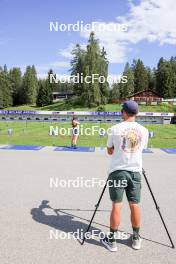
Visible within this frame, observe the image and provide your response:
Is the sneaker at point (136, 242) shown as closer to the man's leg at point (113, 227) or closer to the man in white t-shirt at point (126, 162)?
the man in white t-shirt at point (126, 162)

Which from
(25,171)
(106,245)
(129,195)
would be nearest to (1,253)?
(106,245)

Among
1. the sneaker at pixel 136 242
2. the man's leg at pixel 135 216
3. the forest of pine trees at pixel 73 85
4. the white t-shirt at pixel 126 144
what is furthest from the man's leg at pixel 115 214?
the forest of pine trees at pixel 73 85

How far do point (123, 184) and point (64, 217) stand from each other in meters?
1.87

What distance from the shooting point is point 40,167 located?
11.6m

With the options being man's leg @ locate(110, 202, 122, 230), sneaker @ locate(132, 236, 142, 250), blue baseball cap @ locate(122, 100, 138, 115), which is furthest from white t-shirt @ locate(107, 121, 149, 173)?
sneaker @ locate(132, 236, 142, 250)

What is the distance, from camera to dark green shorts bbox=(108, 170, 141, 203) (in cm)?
489

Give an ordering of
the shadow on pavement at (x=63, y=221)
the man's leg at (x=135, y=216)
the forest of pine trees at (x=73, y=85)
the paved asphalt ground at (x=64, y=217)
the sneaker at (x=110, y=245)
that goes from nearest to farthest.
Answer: the paved asphalt ground at (x=64, y=217), the sneaker at (x=110, y=245), the man's leg at (x=135, y=216), the shadow on pavement at (x=63, y=221), the forest of pine trees at (x=73, y=85)

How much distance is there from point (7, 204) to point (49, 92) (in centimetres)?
8647

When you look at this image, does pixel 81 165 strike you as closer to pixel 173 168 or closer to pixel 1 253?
pixel 173 168

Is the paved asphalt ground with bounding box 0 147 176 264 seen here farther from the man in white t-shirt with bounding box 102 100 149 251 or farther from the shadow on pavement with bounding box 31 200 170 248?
the man in white t-shirt with bounding box 102 100 149 251

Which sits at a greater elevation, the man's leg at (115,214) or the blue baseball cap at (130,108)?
the blue baseball cap at (130,108)

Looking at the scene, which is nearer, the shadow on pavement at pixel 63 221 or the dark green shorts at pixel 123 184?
the dark green shorts at pixel 123 184

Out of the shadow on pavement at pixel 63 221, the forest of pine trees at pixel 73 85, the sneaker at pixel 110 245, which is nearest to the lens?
the sneaker at pixel 110 245

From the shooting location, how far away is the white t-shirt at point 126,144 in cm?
486
